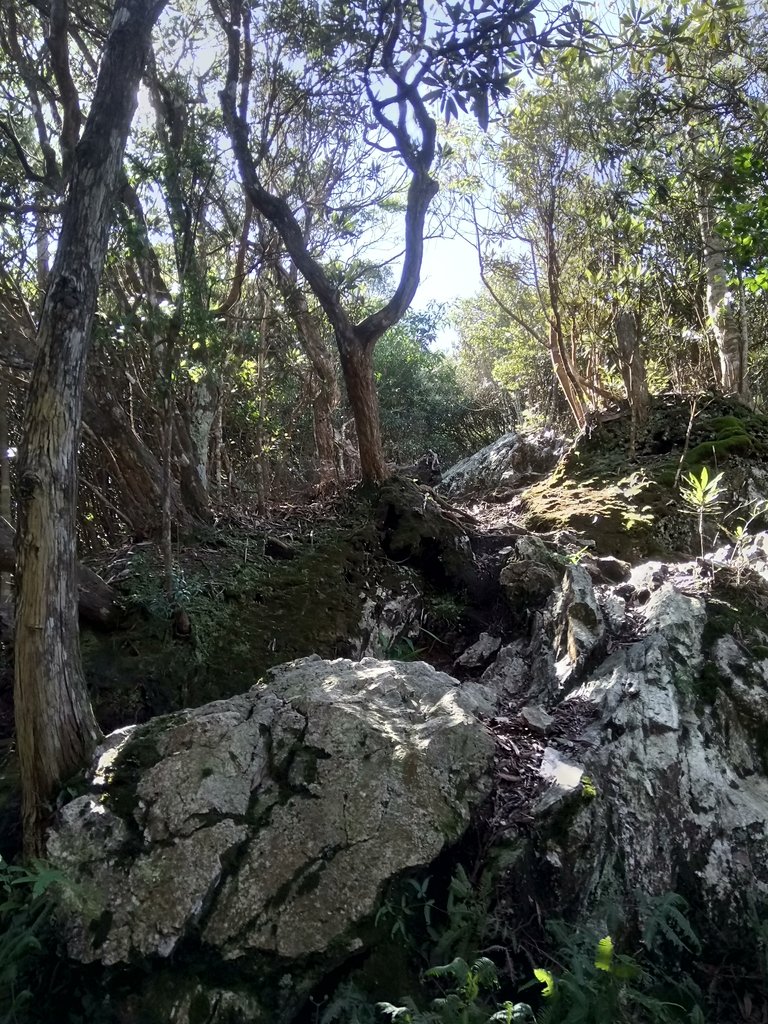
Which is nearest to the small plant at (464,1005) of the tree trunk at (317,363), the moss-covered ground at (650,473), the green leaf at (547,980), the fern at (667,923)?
the green leaf at (547,980)

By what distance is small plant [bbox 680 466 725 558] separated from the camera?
4.53m

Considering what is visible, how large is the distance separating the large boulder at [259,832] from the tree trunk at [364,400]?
3235mm

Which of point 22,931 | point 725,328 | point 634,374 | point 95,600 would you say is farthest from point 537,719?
point 725,328

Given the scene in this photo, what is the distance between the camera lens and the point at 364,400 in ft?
20.8

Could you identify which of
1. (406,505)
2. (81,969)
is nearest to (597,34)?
(406,505)

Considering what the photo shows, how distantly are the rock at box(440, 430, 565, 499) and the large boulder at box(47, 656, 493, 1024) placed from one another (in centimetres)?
606

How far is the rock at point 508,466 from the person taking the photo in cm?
957

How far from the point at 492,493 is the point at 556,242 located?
3604 mm

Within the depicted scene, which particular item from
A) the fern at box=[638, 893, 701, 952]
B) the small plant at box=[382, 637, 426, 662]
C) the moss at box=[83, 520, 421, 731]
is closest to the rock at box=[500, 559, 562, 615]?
the small plant at box=[382, 637, 426, 662]

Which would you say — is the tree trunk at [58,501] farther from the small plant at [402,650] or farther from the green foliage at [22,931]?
the small plant at [402,650]

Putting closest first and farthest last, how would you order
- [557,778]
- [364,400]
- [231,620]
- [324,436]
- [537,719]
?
[557,778] → [537,719] → [231,620] → [364,400] → [324,436]

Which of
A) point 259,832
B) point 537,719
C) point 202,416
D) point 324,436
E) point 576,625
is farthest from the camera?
point 324,436

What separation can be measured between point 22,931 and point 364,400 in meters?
4.80

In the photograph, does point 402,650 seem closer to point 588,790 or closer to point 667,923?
point 588,790
